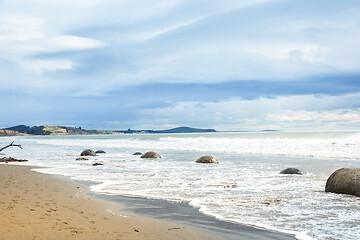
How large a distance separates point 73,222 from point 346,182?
748 centimetres

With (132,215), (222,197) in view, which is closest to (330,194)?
(222,197)

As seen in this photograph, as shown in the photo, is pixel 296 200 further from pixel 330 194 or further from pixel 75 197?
pixel 75 197

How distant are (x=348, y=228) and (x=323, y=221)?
58 cm

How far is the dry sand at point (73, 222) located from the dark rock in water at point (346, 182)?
562 cm

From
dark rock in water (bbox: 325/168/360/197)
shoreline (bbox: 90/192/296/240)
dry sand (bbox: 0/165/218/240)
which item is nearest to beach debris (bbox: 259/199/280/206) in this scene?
shoreline (bbox: 90/192/296/240)

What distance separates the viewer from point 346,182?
10008 mm

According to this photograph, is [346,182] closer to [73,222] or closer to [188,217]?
[188,217]

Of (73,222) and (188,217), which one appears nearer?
(73,222)

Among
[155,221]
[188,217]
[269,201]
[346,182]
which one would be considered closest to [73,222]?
[155,221]

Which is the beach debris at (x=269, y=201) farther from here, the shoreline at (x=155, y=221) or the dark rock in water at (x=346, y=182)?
the dark rock in water at (x=346, y=182)

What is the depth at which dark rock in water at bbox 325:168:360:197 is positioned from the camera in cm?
977

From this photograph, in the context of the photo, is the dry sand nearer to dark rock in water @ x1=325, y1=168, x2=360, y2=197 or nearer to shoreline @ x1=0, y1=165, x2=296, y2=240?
shoreline @ x1=0, y1=165, x2=296, y2=240

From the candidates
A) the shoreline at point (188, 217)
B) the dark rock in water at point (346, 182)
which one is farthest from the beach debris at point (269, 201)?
the dark rock in water at point (346, 182)

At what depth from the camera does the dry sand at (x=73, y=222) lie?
5281 mm
